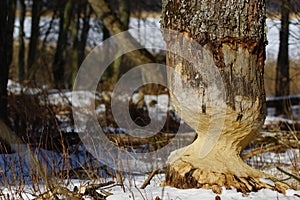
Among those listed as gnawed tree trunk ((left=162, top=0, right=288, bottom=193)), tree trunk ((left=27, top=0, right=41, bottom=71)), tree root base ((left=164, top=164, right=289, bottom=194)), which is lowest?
tree root base ((left=164, top=164, right=289, bottom=194))

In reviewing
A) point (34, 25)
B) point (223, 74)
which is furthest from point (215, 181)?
point (34, 25)

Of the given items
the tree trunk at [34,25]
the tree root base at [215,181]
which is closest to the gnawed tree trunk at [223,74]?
the tree root base at [215,181]

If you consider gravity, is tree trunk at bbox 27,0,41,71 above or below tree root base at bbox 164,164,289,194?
above

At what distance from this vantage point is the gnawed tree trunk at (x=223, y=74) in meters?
2.99

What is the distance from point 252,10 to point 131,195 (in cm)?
141

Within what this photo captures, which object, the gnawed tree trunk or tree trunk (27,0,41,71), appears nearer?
the gnawed tree trunk

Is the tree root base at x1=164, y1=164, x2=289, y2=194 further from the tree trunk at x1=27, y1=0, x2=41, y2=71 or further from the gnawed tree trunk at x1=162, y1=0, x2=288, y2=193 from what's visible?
the tree trunk at x1=27, y1=0, x2=41, y2=71

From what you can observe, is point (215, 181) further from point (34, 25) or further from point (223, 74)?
point (34, 25)

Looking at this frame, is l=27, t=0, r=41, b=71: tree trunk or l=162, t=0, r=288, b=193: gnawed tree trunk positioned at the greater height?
l=27, t=0, r=41, b=71: tree trunk

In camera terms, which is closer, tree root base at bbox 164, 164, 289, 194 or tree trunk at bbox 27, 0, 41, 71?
tree root base at bbox 164, 164, 289, 194

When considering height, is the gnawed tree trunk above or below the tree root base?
above

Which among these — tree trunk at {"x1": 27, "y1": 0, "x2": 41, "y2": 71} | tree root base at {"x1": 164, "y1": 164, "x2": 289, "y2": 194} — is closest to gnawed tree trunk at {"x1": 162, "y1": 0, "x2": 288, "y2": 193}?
tree root base at {"x1": 164, "y1": 164, "x2": 289, "y2": 194}

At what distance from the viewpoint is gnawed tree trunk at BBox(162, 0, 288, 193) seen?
9.82ft

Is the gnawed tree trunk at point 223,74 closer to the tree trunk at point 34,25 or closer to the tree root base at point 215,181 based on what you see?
the tree root base at point 215,181
